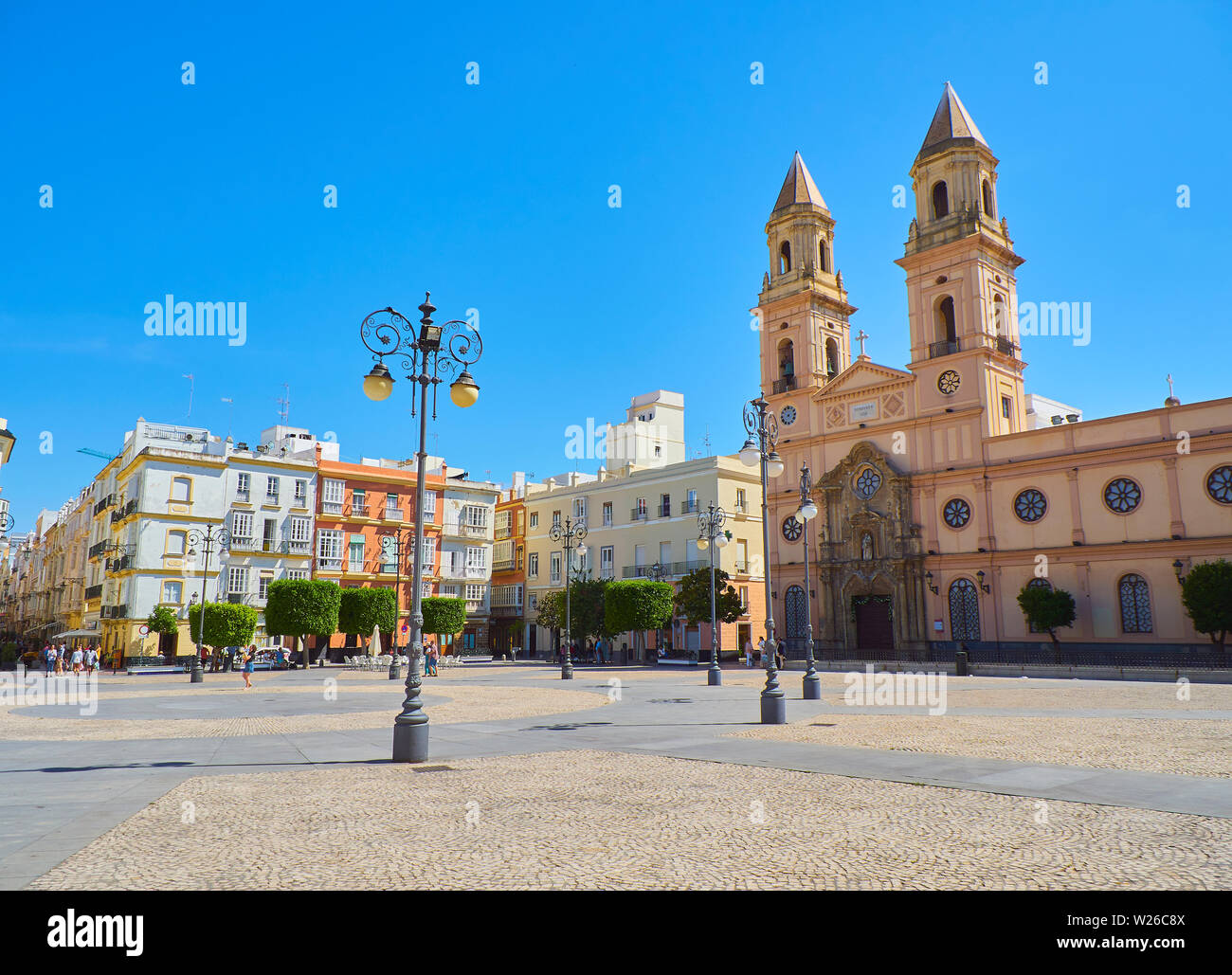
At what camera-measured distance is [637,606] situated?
45469 millimetres

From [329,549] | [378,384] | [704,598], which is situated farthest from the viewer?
[329,549]

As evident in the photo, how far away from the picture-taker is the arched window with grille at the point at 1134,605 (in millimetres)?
34969

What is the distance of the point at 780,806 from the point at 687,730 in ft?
22.0

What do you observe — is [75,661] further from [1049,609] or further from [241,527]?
[1049,609]

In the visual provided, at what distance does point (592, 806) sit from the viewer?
26.2 feet

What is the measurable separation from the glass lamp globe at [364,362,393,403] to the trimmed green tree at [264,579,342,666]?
35630 millimetres

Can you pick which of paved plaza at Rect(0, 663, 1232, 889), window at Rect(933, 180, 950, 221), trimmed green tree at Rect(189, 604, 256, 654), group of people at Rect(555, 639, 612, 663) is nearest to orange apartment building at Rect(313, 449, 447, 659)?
trimmed green tree at Rect(189, 604, 256, 654)

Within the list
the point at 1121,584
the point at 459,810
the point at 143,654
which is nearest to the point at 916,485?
the point at 1121,584

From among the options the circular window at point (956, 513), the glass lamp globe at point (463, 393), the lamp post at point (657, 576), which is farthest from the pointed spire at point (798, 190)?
the glass lamp globe at point (463, 393)

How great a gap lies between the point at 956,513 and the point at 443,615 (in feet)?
99.7

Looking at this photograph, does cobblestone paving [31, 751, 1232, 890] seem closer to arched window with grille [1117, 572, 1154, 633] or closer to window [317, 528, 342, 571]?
arched window with grille [1117, 572, 1154, 633]

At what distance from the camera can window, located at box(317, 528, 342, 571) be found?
177 ft

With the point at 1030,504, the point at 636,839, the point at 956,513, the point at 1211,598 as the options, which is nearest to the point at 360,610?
the point at 956,513

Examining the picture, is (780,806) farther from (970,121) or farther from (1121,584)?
(970,121)
